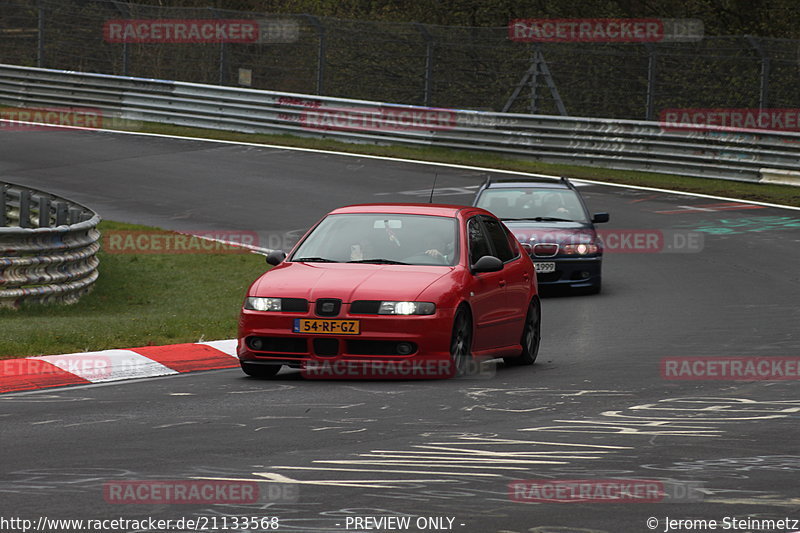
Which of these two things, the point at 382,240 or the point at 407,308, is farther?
the point at 382,240

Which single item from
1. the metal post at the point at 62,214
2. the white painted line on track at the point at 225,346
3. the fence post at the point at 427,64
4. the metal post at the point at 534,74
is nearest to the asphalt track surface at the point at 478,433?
the white painted line on track at the point at 225,346

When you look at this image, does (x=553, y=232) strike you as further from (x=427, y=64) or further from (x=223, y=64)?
(x=223, y=64)

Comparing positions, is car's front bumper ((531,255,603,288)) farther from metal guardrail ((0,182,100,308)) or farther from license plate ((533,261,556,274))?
metal guardrail ((0,182,100,308))

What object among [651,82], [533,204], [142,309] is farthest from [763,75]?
[142,309]

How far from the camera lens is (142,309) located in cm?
1623

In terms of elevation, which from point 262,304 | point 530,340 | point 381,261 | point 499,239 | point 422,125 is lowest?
point 530,340

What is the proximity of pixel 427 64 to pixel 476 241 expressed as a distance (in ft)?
74.7

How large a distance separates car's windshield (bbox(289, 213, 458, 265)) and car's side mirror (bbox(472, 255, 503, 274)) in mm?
194

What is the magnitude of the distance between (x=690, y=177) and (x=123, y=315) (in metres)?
18.3

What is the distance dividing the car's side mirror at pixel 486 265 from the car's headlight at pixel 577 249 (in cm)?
646

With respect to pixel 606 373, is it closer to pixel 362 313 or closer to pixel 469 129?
pixel 362 313

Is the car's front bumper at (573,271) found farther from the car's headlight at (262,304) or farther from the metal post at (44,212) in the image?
the car's headlight at (262,304)

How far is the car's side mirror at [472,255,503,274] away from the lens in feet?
37.8

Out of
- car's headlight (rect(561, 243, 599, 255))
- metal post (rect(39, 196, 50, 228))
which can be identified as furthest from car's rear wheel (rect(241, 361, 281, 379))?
metal post (rect(39, 196, 50, 228))
